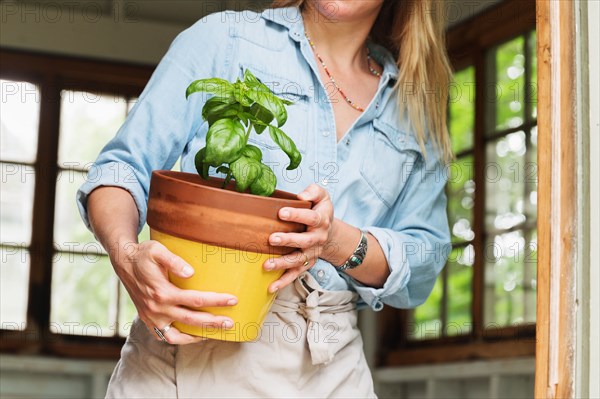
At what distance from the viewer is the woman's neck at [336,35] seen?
1.62m

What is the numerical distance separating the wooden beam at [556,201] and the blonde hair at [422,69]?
50 cm

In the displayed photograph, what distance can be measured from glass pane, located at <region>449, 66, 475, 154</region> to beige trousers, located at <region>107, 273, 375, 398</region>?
308 centimetres

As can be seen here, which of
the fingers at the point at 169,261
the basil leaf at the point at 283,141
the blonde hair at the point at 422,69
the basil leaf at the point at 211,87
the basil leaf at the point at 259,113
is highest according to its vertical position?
the blonde hair at the point at 422,69

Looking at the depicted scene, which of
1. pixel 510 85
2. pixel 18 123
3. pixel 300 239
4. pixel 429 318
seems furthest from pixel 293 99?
pixel 18 123

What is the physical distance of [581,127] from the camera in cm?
114

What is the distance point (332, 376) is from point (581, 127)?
54 cm

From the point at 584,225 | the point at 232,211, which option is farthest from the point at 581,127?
the point at 232,211

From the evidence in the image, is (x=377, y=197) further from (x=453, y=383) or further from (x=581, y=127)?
(x=453, y=383)

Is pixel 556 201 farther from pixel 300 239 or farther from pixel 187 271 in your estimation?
pixel 187 271

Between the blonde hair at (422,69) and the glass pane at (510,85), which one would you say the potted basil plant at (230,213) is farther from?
the glass pane at (510,85)

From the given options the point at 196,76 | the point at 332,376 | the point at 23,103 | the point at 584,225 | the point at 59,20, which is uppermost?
the point at 59,20

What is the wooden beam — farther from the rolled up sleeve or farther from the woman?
the rolled up sleeve

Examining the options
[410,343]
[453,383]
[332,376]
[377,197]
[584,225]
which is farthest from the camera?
[410,343]

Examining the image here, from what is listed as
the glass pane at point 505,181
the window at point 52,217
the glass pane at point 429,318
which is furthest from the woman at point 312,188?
the window at point 52,217
